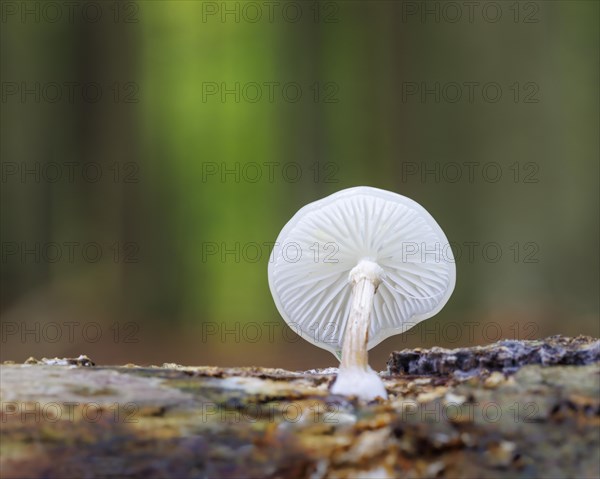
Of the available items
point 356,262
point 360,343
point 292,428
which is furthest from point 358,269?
point 292,428

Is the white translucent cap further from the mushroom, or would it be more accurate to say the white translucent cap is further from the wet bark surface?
the wet bark surface

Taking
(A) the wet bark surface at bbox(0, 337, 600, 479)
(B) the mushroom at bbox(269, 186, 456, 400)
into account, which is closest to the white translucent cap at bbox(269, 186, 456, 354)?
(B) the mushroom at bbox(269, 186, 456, 400)

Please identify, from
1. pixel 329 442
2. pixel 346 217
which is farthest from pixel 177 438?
pixel 346 217

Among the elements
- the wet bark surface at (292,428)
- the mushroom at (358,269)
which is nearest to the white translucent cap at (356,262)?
the mushroom at (358,269)

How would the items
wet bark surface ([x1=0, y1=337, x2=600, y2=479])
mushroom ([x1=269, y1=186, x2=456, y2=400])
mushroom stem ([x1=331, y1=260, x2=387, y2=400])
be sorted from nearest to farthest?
1. wet bark surface ([x1=0, y1=337, x2=600, y2=479])
2. mushroom stem ([x1=331, y1=260, x2=387, y2=400])
3. mushroom ([x1=269, y1=186, x2=456, y2=400])

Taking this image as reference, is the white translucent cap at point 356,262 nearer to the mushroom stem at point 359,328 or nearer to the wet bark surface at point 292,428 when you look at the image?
the mushroom stem at point 359,328

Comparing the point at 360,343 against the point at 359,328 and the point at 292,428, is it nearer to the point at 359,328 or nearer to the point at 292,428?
the point at 359,328

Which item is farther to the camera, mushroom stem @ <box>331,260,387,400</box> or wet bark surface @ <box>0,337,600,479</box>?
mushroom stem @ <box>331,260,387,400</box>
